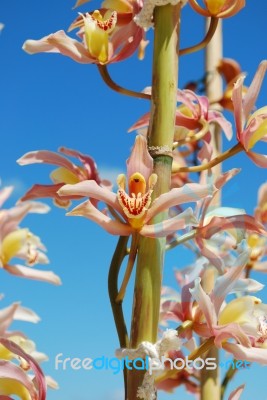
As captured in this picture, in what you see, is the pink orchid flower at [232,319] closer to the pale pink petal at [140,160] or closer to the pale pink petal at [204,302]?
the pale pink petal at [204,302]

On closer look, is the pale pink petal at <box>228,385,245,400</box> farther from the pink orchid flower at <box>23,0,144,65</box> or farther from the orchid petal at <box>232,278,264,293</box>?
the pink orchid flower at <box>23,0,144,65</box>

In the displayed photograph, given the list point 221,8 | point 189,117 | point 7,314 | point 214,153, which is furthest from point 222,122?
→ point 214,153

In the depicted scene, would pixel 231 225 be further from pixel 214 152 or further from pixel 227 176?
pixel 214 152

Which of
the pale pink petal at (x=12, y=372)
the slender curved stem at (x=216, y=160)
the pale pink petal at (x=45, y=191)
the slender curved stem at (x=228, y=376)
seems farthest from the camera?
the slender curved stem at (x=228, y=376)

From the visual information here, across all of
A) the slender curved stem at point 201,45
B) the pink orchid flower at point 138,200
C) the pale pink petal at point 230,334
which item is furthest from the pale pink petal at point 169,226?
the slender curved stem at point 201,45

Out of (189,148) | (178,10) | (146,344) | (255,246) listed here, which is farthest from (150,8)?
(189,148)

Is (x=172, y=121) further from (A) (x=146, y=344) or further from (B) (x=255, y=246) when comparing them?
(B) (x=255, y=246)

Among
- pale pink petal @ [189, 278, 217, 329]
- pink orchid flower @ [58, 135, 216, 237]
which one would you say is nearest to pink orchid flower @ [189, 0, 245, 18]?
pink orchid flower @ [58, 135, 216, 237]
